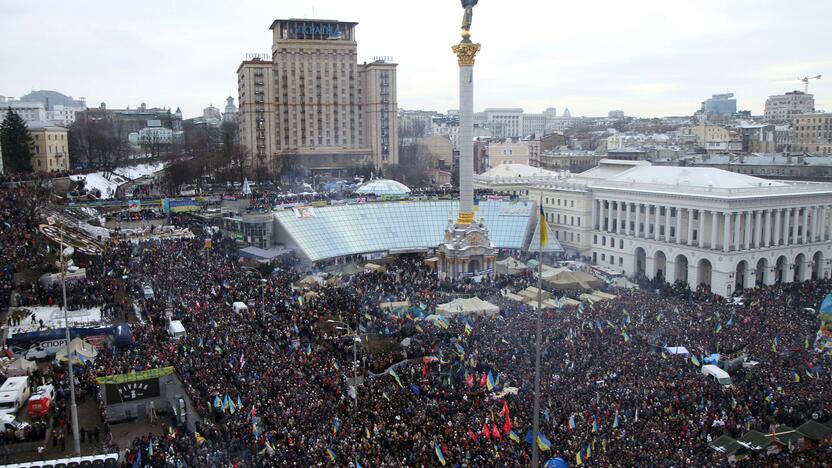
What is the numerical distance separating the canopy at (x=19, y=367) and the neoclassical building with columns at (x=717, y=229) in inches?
1442

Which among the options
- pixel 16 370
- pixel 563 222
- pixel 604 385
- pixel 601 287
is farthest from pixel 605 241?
pixel 16 370

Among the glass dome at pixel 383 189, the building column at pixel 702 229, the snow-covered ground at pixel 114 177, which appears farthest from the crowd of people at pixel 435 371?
the snow-covered ground at pixel 114 177

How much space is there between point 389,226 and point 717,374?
104ft

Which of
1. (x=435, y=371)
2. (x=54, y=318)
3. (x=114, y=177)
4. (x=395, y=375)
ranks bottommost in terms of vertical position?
(x=435, y=371)

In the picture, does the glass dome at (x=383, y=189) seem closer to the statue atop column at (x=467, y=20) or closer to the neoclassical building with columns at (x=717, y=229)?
the neoclassical building with columns at (x=717, y=229)

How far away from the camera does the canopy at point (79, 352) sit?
2469cm

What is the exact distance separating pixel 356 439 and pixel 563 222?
39.4 meters

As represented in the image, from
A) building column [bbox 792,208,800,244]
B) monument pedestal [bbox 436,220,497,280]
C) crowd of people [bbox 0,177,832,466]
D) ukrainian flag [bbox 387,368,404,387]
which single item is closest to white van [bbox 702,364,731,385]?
crowd of people [bbox 0,177,832,466]

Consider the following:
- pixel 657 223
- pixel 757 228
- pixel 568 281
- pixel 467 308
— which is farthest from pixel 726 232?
pixel 467 308

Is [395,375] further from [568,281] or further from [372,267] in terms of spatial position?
[372,267]

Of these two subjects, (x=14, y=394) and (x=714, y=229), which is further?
(x=714, y=229)

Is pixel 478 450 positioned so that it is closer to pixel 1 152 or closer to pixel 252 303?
pixel 252 303

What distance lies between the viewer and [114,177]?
234 feet

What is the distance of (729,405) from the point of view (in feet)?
73.2
